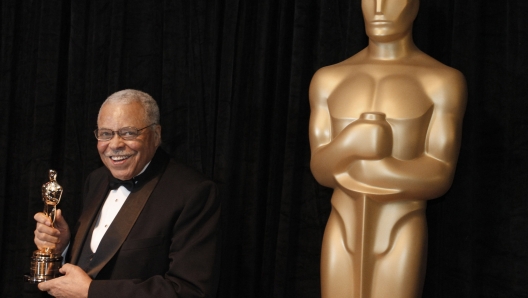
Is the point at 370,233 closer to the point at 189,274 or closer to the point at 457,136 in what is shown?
the point at 457,136

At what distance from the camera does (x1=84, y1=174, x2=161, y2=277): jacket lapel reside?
2289 mm

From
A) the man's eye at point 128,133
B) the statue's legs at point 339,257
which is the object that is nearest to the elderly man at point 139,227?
the man's eye at point 128,133

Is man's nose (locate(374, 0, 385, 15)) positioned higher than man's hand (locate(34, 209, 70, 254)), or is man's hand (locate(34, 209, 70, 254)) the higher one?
man's nose (locate(374, 0, 385, 15))

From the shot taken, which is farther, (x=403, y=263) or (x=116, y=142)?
(x=116, y=142)

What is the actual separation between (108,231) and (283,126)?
3.50 feet

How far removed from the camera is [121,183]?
2.44 meters

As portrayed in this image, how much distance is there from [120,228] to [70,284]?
10.0 inches

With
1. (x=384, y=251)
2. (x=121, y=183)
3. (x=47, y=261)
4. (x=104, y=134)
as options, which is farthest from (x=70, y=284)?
(x=384, y=251)

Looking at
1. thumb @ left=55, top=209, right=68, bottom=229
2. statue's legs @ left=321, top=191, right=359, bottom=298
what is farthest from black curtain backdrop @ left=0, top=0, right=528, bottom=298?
thumb @ left=55, top=209, right=68, bottom=229

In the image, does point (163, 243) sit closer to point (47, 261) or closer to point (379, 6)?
point (47, 261)

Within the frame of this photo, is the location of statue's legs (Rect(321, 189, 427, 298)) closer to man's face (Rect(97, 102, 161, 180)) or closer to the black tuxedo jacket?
the black tuxedo jacket

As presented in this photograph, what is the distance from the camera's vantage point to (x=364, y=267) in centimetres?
226

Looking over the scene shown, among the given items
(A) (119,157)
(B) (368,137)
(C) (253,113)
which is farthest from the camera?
(C) (253,113)

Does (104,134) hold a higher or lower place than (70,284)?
higher
